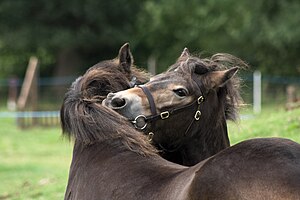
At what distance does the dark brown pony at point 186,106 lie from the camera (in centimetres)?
421

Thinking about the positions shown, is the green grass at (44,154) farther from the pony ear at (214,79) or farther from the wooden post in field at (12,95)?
the wooden post in field at (12,95)

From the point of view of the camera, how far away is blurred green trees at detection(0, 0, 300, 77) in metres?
29.4

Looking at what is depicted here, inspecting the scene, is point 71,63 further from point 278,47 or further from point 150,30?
point 278,47

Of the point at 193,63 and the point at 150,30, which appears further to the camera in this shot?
the point at 150,30

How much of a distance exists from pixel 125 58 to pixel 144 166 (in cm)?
131

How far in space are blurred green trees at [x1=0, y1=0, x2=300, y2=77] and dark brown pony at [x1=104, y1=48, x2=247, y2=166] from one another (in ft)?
77.2

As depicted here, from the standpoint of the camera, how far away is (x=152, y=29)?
32.9m

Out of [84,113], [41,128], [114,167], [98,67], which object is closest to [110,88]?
[98,67]

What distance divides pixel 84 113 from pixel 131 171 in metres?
0.57

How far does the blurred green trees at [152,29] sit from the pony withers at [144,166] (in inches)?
946

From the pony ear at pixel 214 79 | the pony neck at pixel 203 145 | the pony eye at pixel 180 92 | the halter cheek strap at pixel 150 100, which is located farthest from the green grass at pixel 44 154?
the halter cheek strap at pixel 150 100

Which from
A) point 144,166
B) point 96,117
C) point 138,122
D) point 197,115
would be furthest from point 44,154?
point 144,166

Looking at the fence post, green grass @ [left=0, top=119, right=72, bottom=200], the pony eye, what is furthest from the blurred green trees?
the pony eye

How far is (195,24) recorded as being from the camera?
32.6m
